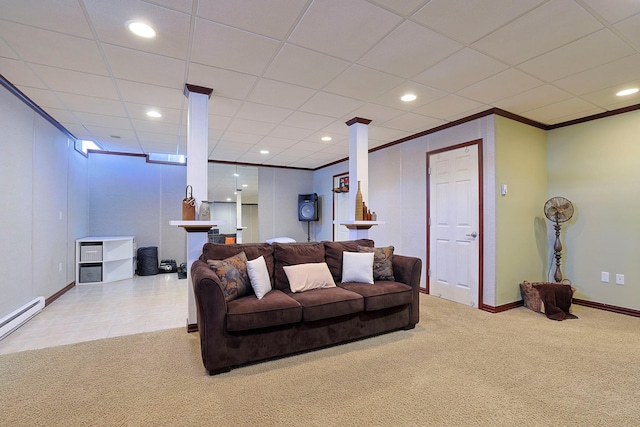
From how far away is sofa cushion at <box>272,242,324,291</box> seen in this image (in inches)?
119

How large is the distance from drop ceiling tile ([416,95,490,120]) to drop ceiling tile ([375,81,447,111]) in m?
0.12

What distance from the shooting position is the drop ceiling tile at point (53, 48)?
2152 mm

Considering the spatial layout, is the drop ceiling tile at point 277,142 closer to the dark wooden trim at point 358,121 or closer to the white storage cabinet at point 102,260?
the dark wooden trim at point 358,121

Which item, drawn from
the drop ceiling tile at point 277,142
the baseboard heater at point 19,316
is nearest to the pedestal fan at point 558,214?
the drop ceiling tile at point 277,142

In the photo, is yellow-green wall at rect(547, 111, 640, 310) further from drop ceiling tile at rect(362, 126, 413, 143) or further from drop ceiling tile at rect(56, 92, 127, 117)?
drop ceiling tile at rect(56, 92, 127, 117)

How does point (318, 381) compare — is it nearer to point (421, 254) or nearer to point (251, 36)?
point (251, 36)

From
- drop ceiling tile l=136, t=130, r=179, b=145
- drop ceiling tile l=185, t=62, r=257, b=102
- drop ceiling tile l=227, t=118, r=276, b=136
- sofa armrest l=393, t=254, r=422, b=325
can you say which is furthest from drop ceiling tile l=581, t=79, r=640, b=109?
drop ceiling tile l=136, t=130, r=179, b=145

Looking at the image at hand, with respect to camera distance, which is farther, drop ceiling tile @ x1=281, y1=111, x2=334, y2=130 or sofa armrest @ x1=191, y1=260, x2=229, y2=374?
drop ceiling tile @ x1=281, y1=111, x2=334, y2=130

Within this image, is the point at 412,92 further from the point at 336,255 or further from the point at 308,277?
the point at 308,277

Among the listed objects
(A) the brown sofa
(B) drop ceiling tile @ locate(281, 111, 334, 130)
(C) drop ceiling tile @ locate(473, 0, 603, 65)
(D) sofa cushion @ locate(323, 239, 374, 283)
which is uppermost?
(C) drop ceiling tile @ locate(473, 0, 603, 65)

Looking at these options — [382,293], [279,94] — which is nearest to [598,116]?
[382,293]

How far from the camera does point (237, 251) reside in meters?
2.98

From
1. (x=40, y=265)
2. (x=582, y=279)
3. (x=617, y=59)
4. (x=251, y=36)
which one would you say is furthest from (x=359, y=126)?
(x=40, y=265)

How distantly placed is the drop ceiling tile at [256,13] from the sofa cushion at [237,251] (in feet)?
6.27
